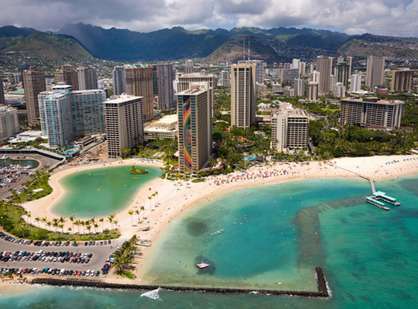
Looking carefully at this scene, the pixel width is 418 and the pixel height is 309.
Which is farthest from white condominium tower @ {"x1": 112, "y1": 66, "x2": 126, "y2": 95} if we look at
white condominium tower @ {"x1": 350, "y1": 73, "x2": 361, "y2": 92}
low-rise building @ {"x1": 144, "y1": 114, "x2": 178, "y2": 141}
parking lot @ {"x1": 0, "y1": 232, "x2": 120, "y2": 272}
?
parking lot @ {"x1": 0, "y1": 232, "x2": 120, "y2": 272}

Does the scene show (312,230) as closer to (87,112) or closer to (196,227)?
(196,227)

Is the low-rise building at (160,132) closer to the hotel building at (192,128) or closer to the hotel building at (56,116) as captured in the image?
the hotel building at (56,116)

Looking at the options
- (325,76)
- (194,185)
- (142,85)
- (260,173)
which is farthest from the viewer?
(325,76)

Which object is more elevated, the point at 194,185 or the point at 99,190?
the point at 194,185

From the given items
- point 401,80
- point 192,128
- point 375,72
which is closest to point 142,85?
point 192,128

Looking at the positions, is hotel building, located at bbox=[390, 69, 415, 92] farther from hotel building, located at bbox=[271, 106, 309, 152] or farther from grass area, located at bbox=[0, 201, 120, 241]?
grass area, located at bbox=[0, 201, 120, 241]

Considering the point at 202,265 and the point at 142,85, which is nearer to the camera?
the point at 202,265

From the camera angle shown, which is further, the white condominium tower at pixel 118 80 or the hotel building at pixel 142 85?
the white condominium tower at pixel 118 80

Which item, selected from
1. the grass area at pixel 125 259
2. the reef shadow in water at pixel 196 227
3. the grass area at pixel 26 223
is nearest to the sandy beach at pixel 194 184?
the grass area at pixel 125 259
